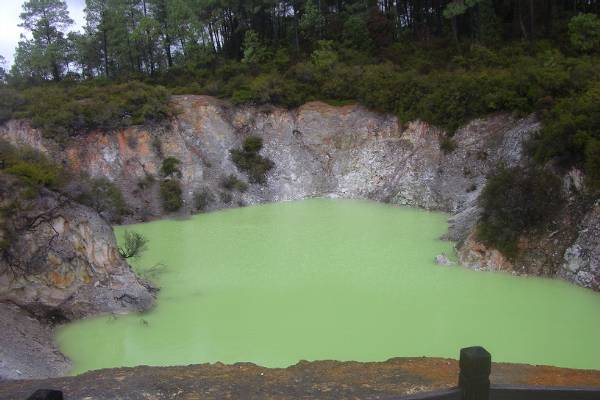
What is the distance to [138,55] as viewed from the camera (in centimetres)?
4362

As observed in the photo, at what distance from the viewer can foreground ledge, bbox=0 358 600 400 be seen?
26.6ft

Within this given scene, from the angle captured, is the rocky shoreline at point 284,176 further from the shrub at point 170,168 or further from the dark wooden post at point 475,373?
the dark wooden post at point 475,373

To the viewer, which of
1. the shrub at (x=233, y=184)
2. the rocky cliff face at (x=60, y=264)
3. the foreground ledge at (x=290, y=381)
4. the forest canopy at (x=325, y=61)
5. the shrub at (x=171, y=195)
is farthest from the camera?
the shrub at (x=233, y=184)

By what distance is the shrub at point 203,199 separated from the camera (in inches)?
1118

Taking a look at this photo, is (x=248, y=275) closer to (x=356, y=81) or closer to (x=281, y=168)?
(x=281, y=168)

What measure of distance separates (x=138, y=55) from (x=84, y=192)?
3157cm

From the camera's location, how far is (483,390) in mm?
3379

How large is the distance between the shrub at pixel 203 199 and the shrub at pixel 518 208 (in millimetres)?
15927

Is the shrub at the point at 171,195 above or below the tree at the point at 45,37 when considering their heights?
below

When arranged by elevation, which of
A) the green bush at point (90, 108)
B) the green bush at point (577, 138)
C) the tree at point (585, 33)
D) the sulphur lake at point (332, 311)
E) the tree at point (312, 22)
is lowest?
the sulphur lake at point (332, 311)

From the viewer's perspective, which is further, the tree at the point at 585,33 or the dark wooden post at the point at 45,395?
the tree at the point at 585,33

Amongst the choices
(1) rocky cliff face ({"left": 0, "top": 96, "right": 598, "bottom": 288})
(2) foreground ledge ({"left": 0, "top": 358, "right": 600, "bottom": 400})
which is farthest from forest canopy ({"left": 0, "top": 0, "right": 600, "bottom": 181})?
(2) foreground ledge ({"left": 0, "top": 358, "right": 600, "bottom": 400})

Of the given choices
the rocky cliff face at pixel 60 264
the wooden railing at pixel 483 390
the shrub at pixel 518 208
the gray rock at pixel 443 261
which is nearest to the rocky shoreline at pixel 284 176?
the rocky cliff face at pixel 60 264

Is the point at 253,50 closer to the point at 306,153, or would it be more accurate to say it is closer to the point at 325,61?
the point at 325,61
